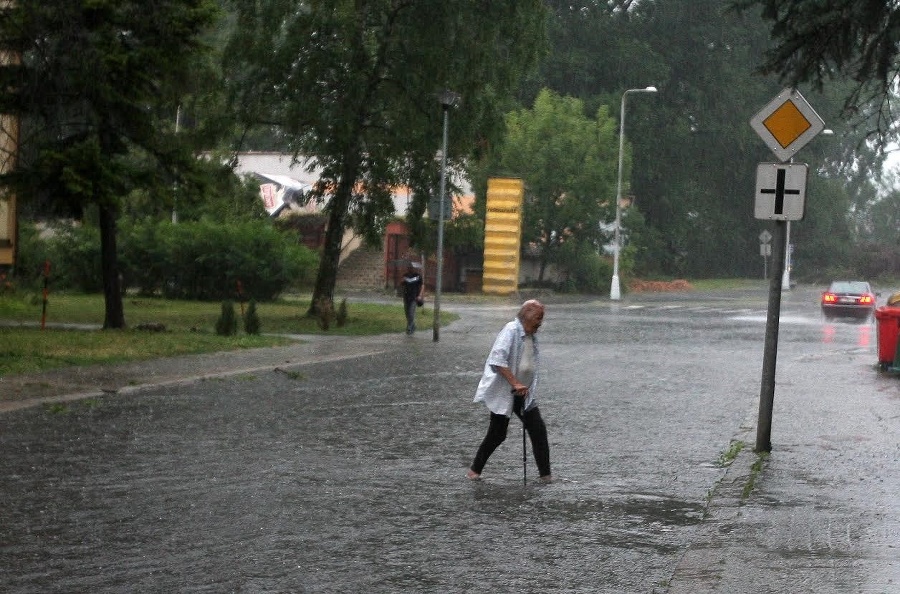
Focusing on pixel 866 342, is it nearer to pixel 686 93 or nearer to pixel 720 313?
pixel 720 313

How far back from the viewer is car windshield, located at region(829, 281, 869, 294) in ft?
153

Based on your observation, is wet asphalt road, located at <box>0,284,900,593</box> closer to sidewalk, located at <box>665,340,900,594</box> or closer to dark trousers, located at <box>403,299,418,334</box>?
sidewalk, located at <box>665,340,900,594</box>

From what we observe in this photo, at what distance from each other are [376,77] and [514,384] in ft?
76.9

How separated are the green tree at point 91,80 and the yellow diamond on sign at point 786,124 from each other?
44.3ft

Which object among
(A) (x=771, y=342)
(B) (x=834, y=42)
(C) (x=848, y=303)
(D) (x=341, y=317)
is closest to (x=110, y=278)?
(D) (x=341, y=317)

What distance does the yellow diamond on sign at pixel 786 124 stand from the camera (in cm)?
1332

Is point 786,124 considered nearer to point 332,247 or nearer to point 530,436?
point 530,436

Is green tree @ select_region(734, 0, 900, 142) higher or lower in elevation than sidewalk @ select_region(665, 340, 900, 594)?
higher

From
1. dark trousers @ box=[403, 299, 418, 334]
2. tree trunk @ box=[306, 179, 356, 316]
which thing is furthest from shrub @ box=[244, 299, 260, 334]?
tree trunk @ box=[306, 179, 356, 316]

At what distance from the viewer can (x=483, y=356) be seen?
26.1 metres

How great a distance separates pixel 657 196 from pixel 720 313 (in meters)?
38.5

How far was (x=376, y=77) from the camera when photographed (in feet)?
112

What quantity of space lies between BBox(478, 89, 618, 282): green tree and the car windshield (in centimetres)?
1506

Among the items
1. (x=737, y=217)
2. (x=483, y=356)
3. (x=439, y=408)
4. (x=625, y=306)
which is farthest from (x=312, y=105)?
(x=737, y=217)
